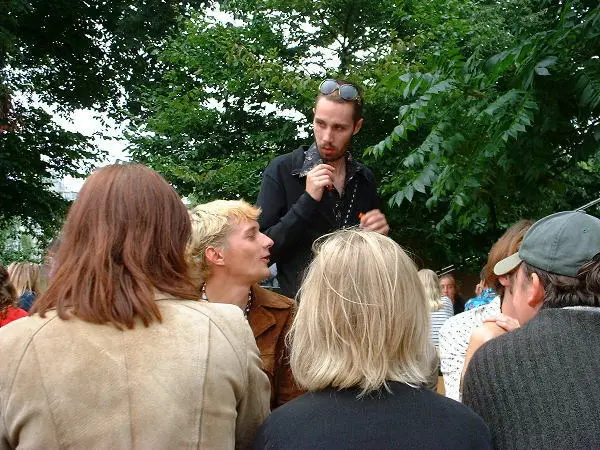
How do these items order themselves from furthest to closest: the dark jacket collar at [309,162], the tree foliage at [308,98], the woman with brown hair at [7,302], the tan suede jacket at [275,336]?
the tree foliage at [308,98] < the woman with brown hair at [7,302] < the dark jacket collar at [309,162] < the tan suede jacket at [275,336]

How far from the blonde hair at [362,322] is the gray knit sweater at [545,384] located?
0.31m

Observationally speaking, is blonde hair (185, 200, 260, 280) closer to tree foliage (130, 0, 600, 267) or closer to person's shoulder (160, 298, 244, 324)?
person's shoulder (160, 298, 244, 324)

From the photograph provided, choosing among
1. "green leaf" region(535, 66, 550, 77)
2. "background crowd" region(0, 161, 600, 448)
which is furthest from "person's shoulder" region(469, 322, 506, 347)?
"green leaf" region(535, 66, 550, 77)

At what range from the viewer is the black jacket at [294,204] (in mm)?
3645

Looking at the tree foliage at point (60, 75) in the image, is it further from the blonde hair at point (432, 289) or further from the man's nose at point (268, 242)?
the man's nose at point (268, 242)

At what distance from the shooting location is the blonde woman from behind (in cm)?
194

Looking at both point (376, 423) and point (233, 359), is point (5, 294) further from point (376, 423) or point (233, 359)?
point (376, 423)

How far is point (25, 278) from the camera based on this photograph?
6.81 meters

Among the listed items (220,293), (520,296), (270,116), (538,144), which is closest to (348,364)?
(520,296)

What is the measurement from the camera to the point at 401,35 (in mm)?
14023

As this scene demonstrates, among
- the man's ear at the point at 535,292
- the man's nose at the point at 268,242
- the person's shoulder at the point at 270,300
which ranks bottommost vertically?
the person's shoulder at the point at 270,300

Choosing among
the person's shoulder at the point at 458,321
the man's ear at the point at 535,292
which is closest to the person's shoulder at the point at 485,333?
the man's ear at the point at 535,292

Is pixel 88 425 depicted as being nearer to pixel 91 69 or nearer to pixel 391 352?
pixel 391 352

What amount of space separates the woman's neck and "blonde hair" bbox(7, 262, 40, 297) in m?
3.75
